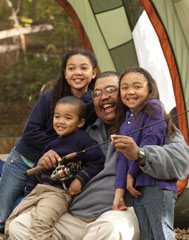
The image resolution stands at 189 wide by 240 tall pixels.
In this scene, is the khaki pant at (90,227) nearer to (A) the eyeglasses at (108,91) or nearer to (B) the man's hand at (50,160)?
(B) the man's hand at (50,160)

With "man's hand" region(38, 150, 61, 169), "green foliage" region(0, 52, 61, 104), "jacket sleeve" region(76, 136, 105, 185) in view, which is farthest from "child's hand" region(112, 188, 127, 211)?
"green foliage" region(0, 52, 61, 104)

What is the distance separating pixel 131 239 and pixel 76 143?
650 mm

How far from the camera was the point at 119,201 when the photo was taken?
7.60 ft

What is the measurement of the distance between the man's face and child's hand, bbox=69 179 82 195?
429 mm

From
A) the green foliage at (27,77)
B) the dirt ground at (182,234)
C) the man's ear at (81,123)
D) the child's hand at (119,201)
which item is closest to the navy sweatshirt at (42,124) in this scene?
the man's ear at (81,123)

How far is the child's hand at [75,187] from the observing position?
97.9 inches

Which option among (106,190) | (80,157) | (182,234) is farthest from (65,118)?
(182,234)

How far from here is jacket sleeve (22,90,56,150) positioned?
114 inches

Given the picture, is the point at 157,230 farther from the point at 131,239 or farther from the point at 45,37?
the point at 45,37

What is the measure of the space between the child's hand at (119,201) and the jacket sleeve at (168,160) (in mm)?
249

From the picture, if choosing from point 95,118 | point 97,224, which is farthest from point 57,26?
point 97,224

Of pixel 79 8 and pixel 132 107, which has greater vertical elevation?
pixel 79 8

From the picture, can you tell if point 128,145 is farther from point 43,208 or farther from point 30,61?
point 30,61

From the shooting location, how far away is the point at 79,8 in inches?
181
